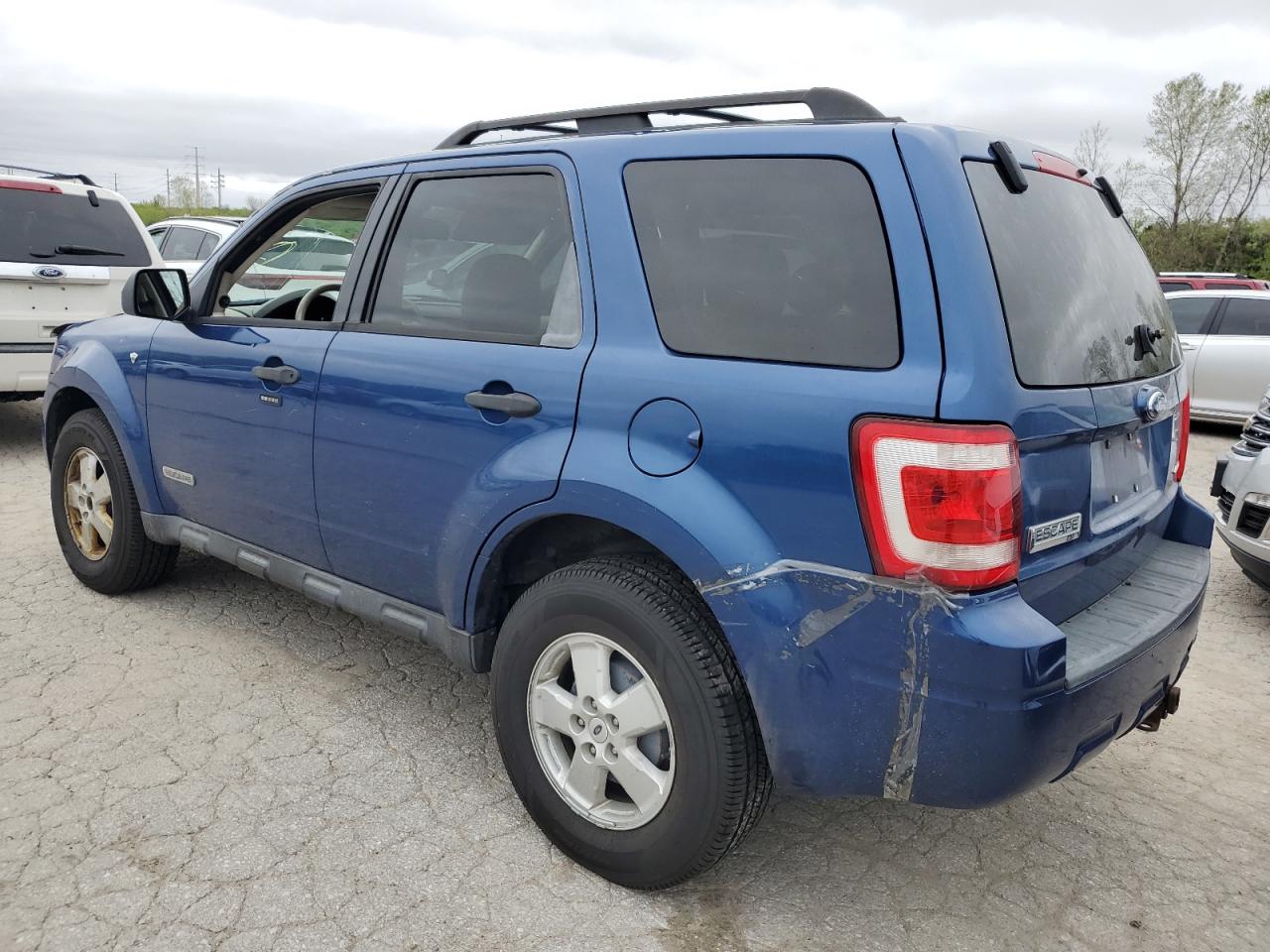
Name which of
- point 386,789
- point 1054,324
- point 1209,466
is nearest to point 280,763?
point 386,789

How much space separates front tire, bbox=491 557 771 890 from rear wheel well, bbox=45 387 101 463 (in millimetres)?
2822

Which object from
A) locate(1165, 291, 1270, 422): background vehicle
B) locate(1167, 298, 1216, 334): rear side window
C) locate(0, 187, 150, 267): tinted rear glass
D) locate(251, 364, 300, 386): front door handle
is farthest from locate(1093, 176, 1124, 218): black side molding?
locate(1167, 298, 1216, 334): rear side window

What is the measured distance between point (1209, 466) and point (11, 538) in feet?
29.1

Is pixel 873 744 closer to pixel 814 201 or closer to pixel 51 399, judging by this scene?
pixel 814 201

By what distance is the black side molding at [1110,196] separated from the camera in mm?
2928

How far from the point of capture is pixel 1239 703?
395cm

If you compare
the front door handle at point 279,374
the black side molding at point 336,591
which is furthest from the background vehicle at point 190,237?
the front door handle at point 279,374

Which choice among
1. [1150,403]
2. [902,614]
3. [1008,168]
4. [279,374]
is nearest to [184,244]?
[279,374]

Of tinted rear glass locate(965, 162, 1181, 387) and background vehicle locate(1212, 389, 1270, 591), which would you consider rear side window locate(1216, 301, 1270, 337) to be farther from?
tinted rear glass locate(965, 162, 1181, 387)

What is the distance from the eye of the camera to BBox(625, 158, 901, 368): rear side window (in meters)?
2.16

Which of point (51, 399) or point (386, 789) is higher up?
point (51, 399)

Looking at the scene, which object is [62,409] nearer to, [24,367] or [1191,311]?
[24,367]

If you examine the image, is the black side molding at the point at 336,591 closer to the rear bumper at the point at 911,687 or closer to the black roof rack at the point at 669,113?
the rear bumper at the point at 911,687

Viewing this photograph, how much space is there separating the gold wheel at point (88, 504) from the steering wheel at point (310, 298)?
1.37 metres
